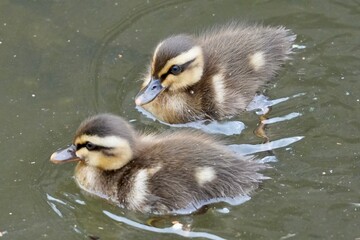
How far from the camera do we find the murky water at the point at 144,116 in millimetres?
4008

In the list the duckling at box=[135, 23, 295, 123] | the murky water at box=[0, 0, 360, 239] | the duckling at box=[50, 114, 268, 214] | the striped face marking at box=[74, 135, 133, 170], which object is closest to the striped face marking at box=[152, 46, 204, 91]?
the duckling at box=[135, 23, 295, 123]

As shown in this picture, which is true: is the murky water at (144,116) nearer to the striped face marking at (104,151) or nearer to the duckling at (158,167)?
the duckling at (158,167)

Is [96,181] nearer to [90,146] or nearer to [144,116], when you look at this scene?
[90,146]

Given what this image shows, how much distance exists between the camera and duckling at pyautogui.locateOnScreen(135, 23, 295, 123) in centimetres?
449

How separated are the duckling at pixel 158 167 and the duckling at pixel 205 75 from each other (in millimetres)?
467

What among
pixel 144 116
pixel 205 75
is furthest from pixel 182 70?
pixel 144 116

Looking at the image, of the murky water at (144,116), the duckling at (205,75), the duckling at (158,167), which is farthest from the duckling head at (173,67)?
the duckling at (158,167)

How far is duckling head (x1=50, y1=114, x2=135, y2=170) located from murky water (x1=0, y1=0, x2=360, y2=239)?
0.18m

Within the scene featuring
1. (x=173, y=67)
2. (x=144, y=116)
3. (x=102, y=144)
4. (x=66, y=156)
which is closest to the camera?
(x=102, y=144)

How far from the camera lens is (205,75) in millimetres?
4586

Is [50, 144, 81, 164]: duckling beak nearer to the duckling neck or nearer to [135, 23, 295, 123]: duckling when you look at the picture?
the duckling neck

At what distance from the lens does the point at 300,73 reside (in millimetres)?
4773

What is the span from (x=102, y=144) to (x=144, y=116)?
68 centimetres

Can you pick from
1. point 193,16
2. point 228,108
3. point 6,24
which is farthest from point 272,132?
point 6,24
